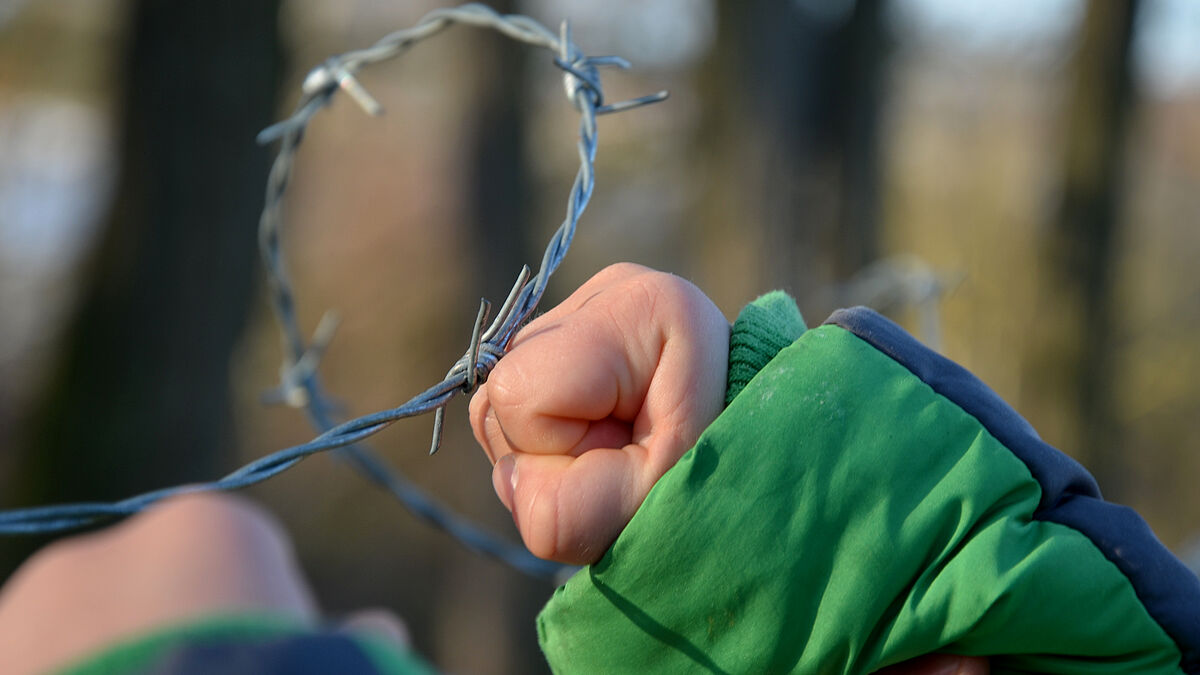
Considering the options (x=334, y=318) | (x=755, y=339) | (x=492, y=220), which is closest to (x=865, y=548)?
(x=755, y=339)

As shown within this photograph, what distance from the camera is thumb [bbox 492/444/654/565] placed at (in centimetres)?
61

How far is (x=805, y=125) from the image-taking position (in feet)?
13.3

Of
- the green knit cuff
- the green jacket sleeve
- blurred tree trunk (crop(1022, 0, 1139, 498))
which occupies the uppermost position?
the green knit cuff

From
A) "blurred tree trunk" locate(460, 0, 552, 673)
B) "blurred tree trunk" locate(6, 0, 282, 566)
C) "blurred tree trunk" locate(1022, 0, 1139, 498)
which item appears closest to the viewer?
"blurred tree trunk" locate(6, 0, 282, 566)

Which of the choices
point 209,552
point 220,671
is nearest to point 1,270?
point 209,552

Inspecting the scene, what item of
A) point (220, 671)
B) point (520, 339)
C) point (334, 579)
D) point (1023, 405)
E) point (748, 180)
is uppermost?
point (520, 339)

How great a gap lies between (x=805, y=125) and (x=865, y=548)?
11.9 feet

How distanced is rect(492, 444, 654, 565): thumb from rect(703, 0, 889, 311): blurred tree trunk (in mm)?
3251

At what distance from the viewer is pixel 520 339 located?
2.12ft

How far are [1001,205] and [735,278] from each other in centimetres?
381

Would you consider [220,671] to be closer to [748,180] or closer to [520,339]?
[520,339]

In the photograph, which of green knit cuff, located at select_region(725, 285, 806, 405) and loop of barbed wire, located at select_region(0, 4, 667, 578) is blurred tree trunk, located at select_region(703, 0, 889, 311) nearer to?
loop of barbed wire, located at select_region(0, 4, 667, 578)

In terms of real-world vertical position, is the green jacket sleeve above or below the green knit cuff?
below

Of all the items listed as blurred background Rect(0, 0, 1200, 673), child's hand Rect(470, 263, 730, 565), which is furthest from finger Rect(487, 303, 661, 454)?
blurred background Rect(0, 0, 1200, 673)
